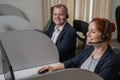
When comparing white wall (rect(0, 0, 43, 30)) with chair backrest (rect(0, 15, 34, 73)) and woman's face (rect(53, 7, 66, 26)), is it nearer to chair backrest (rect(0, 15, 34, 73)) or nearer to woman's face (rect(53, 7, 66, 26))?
chair backrest (rect(0, 15, 34, 73))

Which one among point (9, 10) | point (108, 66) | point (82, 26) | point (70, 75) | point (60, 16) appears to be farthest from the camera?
point (9, 10)

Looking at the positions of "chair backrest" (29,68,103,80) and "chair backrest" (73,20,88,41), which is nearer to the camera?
"chair backrest" (29,68,103,80)

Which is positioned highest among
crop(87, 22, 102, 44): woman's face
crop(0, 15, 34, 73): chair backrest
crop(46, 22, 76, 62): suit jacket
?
crop(87, 22, 102, 44): woman's face

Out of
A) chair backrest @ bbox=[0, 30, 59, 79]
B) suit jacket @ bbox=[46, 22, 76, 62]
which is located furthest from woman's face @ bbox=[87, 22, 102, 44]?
suit jacket @ bbox=[46, 22, 76, 62]

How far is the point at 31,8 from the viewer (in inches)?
129

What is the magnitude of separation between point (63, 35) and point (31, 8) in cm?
141

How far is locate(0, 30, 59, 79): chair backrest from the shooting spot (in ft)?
5.39

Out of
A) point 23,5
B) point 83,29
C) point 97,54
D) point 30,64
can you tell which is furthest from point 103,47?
point 23,5

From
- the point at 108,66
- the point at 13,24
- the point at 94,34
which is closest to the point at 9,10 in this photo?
the point at 13,24

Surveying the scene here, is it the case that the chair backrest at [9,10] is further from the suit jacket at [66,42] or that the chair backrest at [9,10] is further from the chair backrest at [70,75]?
the chair backrest at [70,75]

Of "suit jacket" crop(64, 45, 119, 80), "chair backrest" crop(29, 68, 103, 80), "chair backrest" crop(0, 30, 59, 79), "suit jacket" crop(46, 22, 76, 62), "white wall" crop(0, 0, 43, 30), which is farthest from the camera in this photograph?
"white wall" crop(0, 0, 43, 30)

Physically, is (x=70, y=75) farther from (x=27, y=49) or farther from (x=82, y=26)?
(x=82, y=26)

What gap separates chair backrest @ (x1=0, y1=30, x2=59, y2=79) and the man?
244mm

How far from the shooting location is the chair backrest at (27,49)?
164 cm
